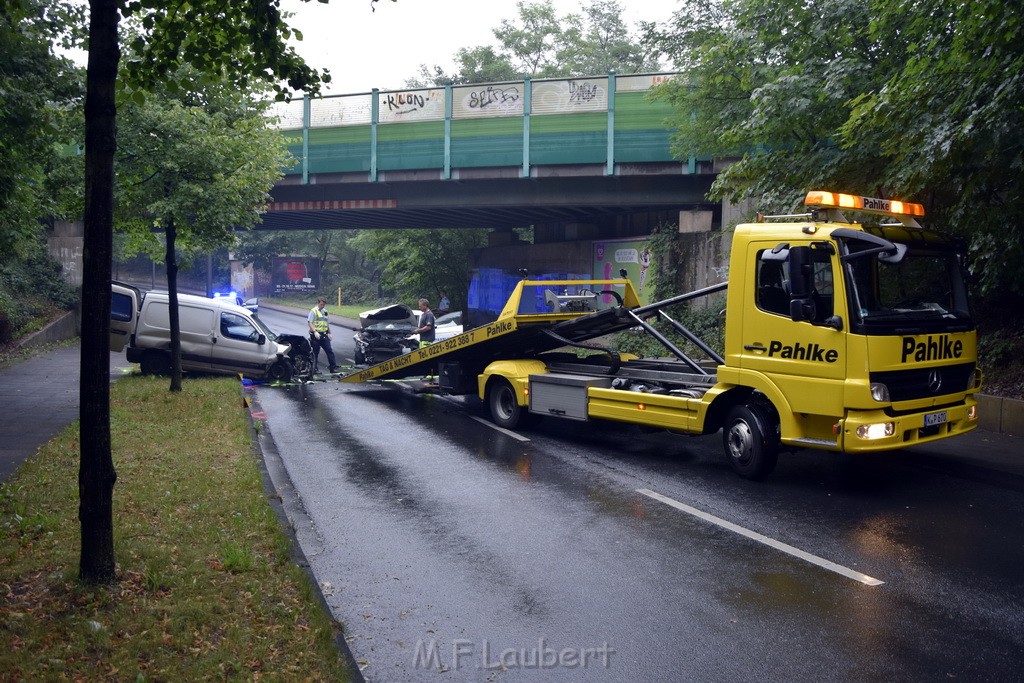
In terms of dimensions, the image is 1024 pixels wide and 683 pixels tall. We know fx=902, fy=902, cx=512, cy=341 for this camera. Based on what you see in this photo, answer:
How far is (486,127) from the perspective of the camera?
25906mm

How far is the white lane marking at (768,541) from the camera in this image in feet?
20.0

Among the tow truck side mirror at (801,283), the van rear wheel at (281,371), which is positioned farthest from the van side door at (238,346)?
the tow truck side mirror at (801,283)

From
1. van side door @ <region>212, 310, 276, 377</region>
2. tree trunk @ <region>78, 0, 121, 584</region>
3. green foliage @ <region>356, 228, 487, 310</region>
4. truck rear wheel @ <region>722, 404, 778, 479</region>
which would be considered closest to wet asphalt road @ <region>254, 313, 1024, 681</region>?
truck rear wheel @ <region>722, 404, 778, 479</region>

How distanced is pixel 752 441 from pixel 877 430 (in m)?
1.25

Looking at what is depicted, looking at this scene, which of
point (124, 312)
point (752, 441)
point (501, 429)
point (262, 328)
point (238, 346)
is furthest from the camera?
point (262, 328)

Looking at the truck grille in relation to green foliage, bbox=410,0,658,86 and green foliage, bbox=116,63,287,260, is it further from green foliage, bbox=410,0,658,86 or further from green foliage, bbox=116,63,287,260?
green foliage, bbox=410,0,658,86

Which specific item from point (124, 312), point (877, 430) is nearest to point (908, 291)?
point (877, 430)

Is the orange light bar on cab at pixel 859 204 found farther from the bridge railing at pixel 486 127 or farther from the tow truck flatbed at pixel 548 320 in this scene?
the bridge railing at pixel 486 127

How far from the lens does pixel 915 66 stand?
10.5 metres

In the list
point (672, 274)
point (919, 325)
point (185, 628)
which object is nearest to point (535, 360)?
point (919, 325)

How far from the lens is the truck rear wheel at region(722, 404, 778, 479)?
871 centimetres

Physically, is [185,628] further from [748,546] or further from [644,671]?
[748,546]

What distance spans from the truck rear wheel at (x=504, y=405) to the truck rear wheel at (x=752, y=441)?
4.17 metres

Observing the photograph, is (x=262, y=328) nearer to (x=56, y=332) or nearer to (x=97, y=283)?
(x=56, y=332)
